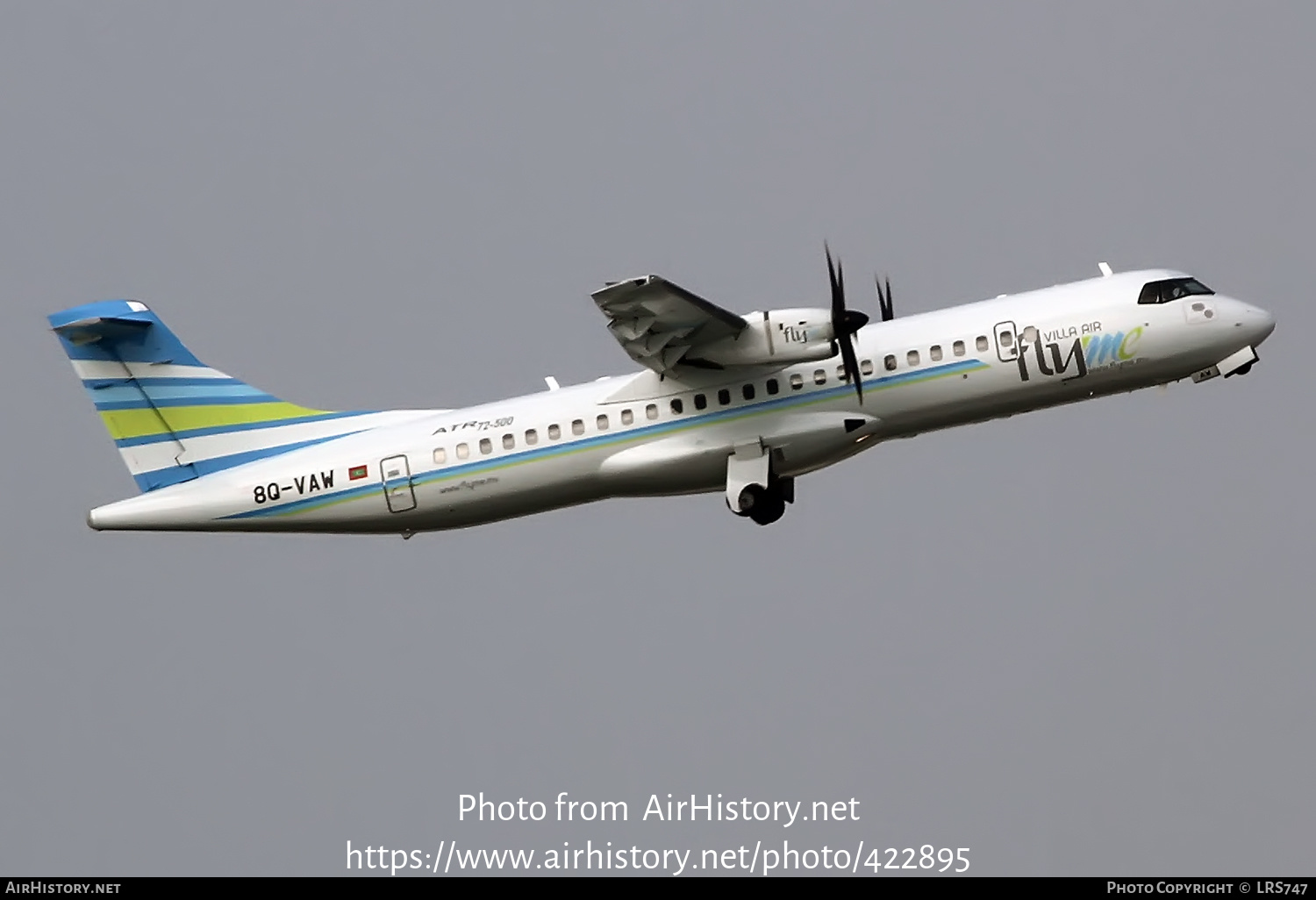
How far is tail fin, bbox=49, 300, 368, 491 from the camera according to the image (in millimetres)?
25828

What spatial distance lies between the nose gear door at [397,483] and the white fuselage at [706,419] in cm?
3

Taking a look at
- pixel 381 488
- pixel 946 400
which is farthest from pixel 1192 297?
pixel 381 488

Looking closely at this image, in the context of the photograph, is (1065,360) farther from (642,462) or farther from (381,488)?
(381,488)

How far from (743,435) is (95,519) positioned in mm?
10753

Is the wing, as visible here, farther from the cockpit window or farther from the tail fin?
the cockpit window

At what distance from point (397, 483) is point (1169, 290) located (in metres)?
12.7

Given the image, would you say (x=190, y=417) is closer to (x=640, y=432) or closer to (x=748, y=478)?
(x=640, y=432)

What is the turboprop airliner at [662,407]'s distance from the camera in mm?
23953

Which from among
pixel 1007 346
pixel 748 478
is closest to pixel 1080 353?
pixel 1007 346

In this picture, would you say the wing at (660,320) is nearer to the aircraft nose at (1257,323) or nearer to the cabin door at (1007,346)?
the cabin door at (1007,346)

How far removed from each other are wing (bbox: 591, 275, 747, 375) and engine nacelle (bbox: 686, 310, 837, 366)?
208mm

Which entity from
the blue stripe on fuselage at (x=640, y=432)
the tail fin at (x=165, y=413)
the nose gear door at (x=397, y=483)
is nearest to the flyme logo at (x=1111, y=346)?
the blue stripe on fuselage at (x=640, y=432)

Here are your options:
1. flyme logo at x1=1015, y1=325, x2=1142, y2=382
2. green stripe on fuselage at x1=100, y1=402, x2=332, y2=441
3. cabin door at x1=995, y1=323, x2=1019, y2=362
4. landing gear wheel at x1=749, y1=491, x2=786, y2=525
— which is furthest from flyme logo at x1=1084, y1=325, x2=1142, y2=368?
green stripe on fuselage at x1=100, y1=402, x2=332, y2=441

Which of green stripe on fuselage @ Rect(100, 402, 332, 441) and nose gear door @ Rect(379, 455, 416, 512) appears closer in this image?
nose gear door @ Rect(379, 455, 416, 512)
